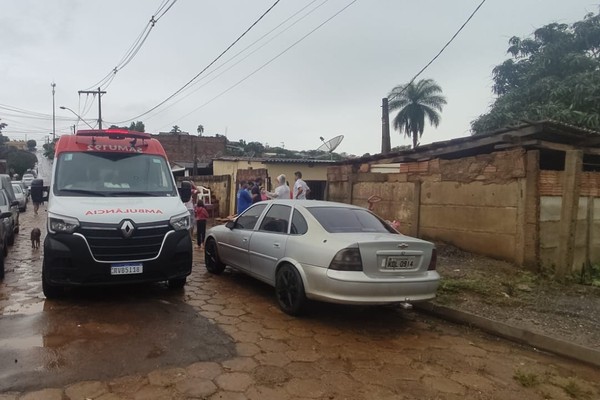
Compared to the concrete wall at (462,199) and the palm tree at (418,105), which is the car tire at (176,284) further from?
the palm tree at (418,105)

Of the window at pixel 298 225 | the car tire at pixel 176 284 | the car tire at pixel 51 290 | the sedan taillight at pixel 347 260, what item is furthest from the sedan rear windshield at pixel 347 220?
→ the car tire at pixel 51 290

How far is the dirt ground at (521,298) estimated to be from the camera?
5000 mm

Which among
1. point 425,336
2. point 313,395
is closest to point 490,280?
point 425,336

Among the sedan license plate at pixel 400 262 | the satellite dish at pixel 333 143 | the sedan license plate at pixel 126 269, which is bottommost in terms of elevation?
the sedan license plate at pixel 126 269

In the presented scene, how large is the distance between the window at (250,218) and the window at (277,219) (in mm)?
279

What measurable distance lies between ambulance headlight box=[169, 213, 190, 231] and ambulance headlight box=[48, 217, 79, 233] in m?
1.12

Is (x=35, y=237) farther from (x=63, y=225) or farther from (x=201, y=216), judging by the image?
(x=63, y=225)

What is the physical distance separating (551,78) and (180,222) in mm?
17723

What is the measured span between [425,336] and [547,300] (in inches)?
91.1

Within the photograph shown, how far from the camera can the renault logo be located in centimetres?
526

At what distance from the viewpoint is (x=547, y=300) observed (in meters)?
6.05

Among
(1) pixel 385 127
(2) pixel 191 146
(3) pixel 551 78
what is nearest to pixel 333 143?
(1) pixel 385 127

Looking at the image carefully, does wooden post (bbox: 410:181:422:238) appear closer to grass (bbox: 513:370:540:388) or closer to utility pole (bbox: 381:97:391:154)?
grass (bbox: 513:370:540:388)

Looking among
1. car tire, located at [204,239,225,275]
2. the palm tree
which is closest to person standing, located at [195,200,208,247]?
car tire, located at [204,239,225,275]
